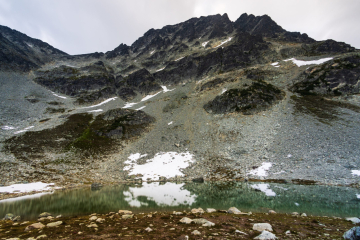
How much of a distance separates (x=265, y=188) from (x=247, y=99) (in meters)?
45.2

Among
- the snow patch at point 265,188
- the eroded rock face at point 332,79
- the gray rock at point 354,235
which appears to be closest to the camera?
the gray rock at point 354,235

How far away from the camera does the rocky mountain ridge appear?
36.7 meters

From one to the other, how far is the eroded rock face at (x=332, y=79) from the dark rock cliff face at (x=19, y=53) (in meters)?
180

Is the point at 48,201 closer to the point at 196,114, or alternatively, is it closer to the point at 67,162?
the point at 67,162

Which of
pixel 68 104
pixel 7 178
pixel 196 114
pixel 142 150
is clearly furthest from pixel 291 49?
pixel 68 104

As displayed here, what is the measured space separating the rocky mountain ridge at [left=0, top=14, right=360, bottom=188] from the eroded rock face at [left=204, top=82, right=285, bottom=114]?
1.31ft

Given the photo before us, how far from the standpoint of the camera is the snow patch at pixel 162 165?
1540 inches

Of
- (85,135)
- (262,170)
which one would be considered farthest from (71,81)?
(262,170)

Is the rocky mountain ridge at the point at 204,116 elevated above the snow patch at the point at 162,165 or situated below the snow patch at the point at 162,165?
above

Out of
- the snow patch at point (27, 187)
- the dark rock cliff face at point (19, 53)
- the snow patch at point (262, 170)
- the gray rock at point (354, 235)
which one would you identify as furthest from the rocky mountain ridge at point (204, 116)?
the gray rock at point (354, 235)

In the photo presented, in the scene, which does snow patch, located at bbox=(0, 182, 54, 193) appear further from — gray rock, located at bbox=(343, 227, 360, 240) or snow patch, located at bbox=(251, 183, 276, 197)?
gray rock, located at bbox=(343, 227, 360, 240)

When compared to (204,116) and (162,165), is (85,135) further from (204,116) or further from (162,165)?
(204,116)

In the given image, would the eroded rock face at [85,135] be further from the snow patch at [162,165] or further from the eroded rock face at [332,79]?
the eroded rock face at [332,79]

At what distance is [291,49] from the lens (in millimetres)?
99812
